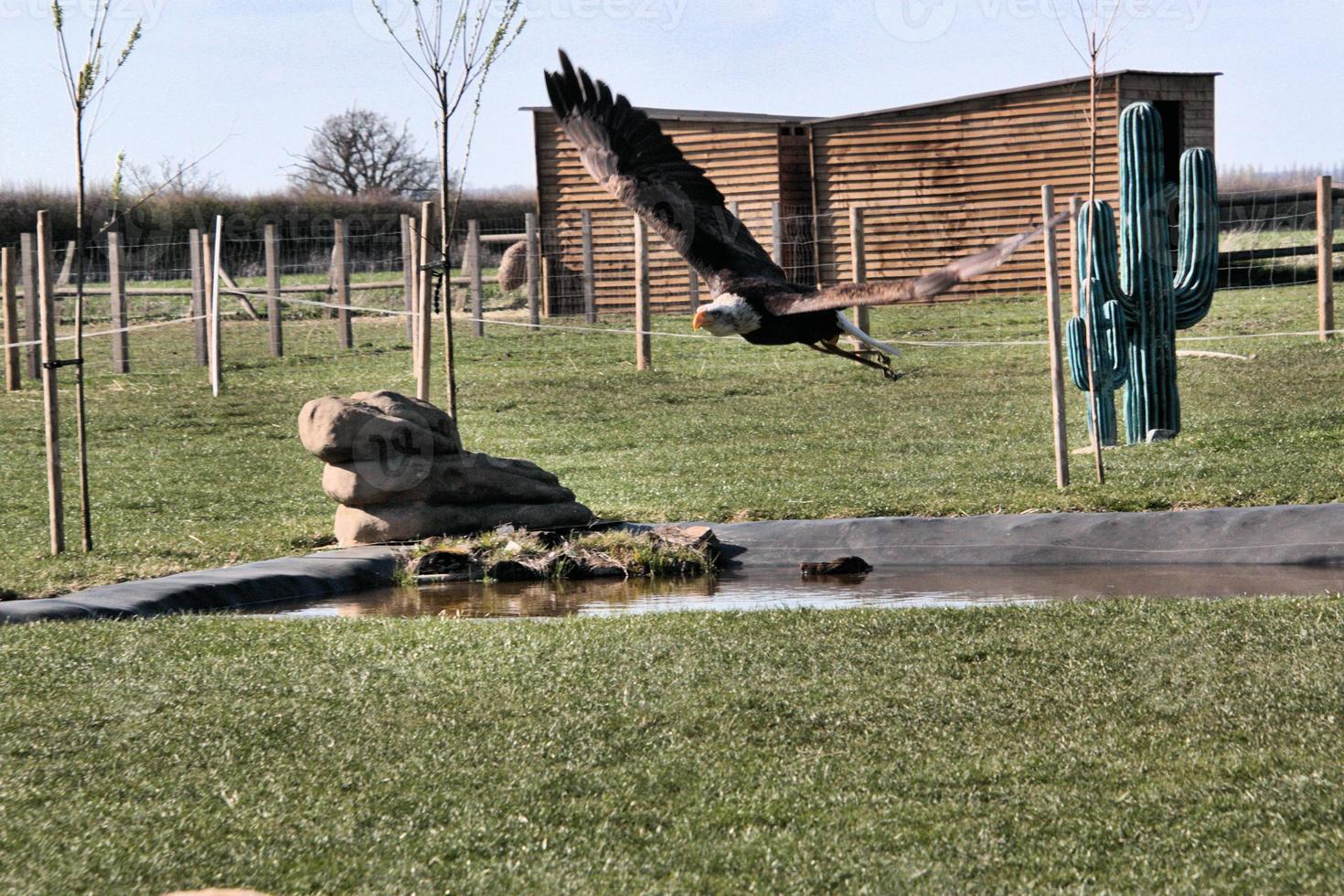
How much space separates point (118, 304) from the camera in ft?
60.2

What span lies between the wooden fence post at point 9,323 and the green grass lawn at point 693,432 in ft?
1.61

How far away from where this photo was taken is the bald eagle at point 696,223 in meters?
6.94

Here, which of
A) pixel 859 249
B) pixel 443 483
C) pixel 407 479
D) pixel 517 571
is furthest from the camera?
pixel 859 249

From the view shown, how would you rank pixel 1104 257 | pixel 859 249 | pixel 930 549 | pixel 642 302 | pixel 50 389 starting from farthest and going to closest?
pixel 642 302 → pixel 859 249 → pixel 1104 257 → pixel 50 389 → pixel 930 549

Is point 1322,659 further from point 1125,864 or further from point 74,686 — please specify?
point 74,686

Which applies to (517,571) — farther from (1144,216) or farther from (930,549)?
(1144,216)

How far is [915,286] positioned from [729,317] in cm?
191

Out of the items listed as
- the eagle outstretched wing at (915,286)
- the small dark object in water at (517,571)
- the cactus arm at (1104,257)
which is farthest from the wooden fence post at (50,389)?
the cactus arm at (1104,257)

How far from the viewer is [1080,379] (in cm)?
1159

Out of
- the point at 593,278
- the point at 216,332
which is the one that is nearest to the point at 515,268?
the point at 593,278

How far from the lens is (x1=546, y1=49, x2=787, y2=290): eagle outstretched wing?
7949mm

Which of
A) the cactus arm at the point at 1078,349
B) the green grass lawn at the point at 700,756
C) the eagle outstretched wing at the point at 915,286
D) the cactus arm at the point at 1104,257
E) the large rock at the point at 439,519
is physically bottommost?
the green grass lawn at the point at 700,756

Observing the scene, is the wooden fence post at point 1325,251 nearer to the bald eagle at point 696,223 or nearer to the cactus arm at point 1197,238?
the cactus arm at point 1197,238

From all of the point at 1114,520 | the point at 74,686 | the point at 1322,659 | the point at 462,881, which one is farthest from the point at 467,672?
the point at 1114,520
